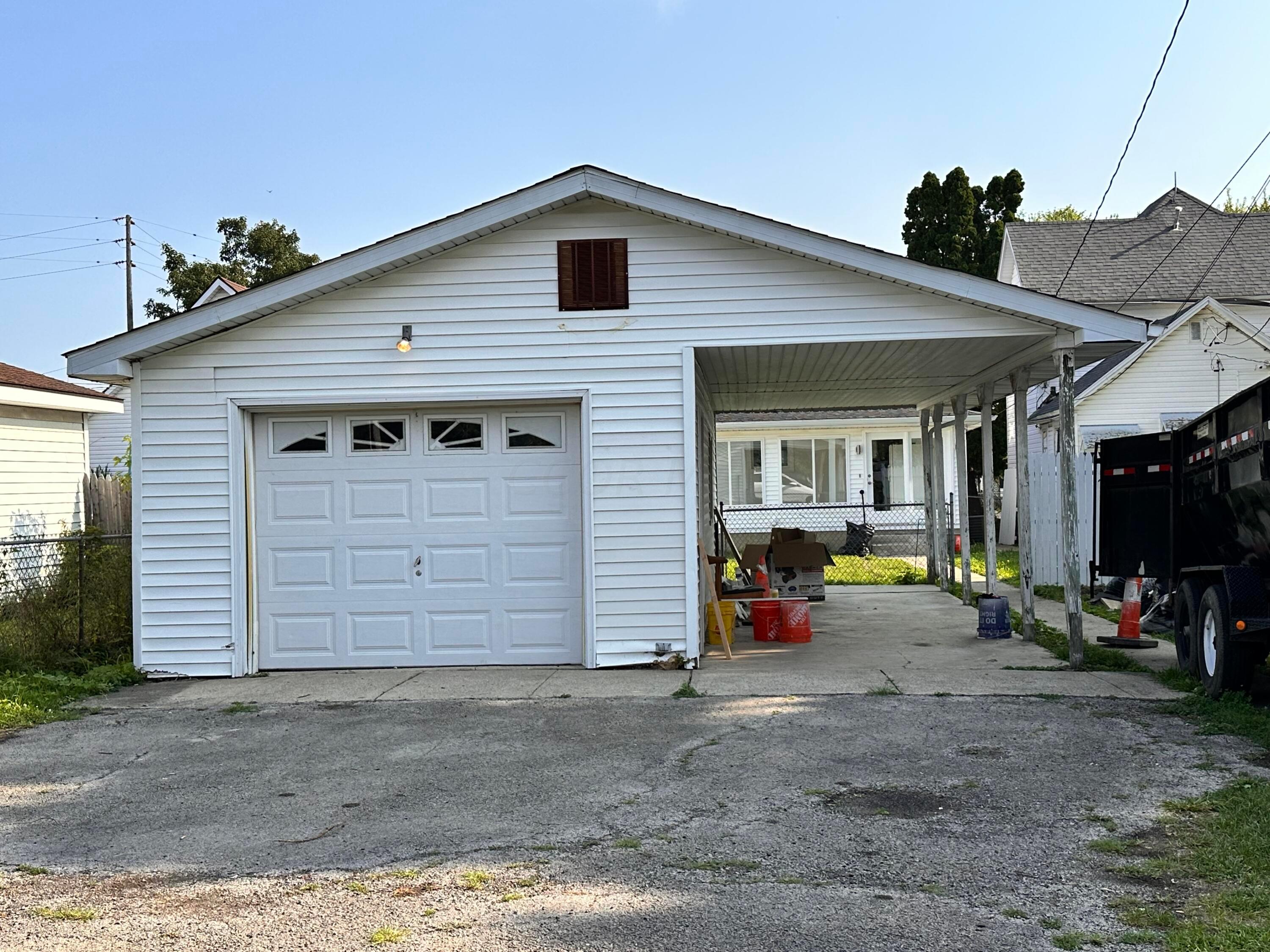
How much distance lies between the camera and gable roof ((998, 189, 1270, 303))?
27906 millimetres

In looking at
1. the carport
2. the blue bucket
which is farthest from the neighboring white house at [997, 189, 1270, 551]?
the blue bucket

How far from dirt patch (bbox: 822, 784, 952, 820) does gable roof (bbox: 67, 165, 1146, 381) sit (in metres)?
5.17

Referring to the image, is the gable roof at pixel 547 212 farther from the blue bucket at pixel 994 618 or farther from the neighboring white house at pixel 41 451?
the neighboring white house at pixel 41 451

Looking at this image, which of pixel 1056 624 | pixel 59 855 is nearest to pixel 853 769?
pixel 59 855

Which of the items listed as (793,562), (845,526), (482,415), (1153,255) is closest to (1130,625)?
(793,562)

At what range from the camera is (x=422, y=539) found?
1083 centimetres

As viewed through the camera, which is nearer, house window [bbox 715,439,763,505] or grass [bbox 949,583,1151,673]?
grass [bbox 949,583,1151,673]

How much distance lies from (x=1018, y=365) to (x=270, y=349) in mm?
7344

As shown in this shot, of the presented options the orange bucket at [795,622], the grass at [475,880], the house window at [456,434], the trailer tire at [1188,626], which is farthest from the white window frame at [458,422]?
the grass at [475,880]

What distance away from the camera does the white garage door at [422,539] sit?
10812 mm

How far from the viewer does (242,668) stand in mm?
10648

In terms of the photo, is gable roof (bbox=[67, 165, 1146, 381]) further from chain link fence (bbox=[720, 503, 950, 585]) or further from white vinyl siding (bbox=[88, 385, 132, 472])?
white vinyl siding (bbox=[88, 385, 132, 472])

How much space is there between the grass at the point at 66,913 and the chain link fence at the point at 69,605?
6.33 m

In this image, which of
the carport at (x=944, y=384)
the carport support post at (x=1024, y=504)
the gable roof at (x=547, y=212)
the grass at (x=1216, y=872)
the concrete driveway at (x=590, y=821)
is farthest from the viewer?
the carport support post at (x=1024, y=504)
